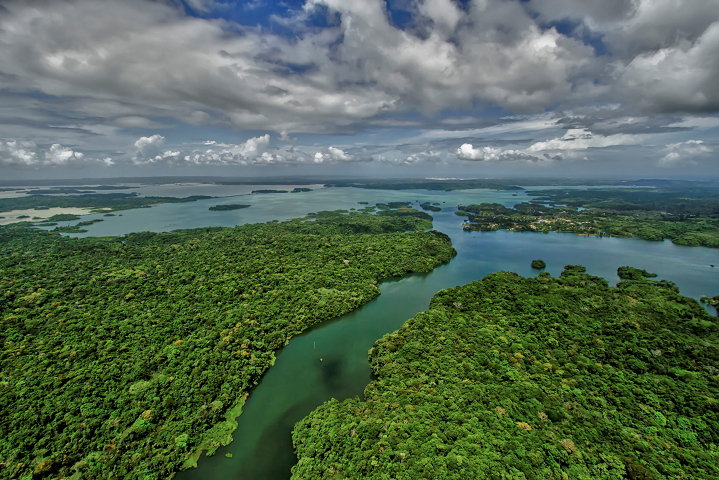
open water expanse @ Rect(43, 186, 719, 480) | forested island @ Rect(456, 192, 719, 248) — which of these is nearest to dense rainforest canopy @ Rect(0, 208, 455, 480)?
open water expanse @ Rect(43, 186, 719, 480)

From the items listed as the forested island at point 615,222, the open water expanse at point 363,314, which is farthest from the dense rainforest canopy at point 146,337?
the forested island at point 615,222

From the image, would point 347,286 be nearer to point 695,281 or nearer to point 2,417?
point 2,417

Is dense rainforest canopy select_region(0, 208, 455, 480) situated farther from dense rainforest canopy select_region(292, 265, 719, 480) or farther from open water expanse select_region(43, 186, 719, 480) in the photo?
dense rainforest canopy select_region(292, 265, 719, 480)

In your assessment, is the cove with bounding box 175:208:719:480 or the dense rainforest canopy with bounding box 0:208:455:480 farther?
the cove with bounding box 175:208:719:480

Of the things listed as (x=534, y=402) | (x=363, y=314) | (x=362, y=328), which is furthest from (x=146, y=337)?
(x=534, y=402)

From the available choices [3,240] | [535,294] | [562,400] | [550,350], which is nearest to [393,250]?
[535,294]

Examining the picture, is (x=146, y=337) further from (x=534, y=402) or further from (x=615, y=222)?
(x=615, y=222)
